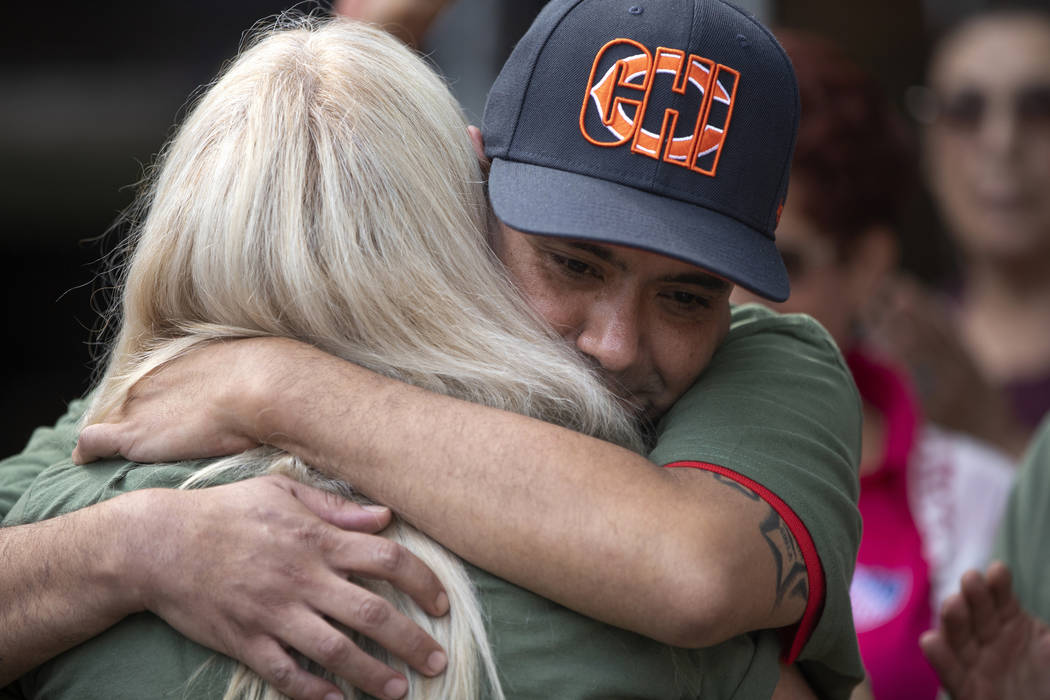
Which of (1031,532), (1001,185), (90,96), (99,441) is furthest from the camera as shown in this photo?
(90,96)

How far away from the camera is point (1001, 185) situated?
4.46 m

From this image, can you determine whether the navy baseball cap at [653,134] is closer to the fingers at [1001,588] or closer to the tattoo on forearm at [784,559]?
the tattoo on forearm at [784,559]

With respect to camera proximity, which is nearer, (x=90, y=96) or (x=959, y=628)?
(x=959, y=628)

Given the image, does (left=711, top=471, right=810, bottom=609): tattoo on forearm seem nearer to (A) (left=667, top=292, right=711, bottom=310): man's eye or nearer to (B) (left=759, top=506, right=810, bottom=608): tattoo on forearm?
(B) (left=759, top=506, right=810, bottom=608): tattoo on forearm

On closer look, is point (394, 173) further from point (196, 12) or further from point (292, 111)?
point (196, 12)

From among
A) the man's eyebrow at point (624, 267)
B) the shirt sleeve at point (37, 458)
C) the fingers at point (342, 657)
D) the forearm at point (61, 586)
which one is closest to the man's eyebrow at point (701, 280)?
the man's eyebrow at point (624, 267)

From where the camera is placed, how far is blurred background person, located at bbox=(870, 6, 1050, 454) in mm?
4402

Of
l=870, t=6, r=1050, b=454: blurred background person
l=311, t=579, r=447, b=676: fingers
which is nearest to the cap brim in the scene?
l=311, t=579, r=447, b=676: fingers

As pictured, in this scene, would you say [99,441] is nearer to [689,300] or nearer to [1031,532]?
[689,300]

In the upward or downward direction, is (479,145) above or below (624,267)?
above

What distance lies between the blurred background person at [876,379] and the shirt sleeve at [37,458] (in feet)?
6.28

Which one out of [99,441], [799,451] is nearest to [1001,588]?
[799,451]

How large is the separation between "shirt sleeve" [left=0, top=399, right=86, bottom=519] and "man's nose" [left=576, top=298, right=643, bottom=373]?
0.86m

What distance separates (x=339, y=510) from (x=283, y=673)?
0.22 metres
